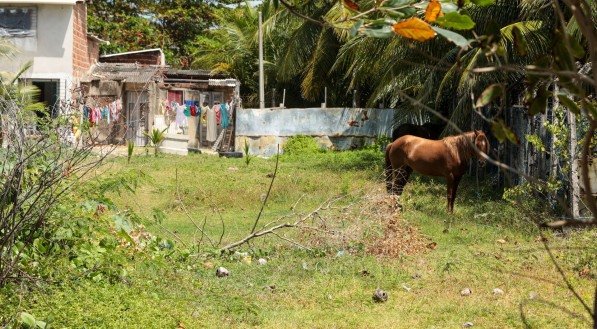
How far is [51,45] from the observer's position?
27234 millimetres

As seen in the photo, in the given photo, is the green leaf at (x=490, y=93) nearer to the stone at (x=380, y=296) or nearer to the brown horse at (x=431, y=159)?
the stone at (x=380, y=296)

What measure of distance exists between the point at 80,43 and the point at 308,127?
285 inches

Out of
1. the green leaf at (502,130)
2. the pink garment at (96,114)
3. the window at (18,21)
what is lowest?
the pink garment at (96,114)

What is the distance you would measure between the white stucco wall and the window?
13 cm

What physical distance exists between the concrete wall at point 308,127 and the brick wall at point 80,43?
508 centimetres

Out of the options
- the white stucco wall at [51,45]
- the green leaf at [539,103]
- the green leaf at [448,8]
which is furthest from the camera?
the white stucco wall at [51,45]

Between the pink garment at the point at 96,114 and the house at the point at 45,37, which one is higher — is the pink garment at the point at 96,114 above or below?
below

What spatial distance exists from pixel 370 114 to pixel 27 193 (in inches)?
776

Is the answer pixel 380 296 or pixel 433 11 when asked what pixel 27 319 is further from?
pixel 433 11

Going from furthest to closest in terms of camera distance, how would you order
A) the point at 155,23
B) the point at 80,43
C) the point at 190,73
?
the point at 155,23 < the point at 190,73 < the point at 80,43

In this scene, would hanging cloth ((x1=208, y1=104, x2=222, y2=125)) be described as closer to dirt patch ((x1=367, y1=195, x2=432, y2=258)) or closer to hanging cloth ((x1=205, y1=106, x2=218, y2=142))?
hanging cloth ((x1=205, y1=106, x2=218, y2=142))

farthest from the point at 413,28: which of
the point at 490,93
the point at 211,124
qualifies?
the point at 211,124

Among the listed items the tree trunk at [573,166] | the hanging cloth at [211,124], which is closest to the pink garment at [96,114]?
the hanging cloth at [211,124]

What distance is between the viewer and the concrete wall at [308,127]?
1023 inches
